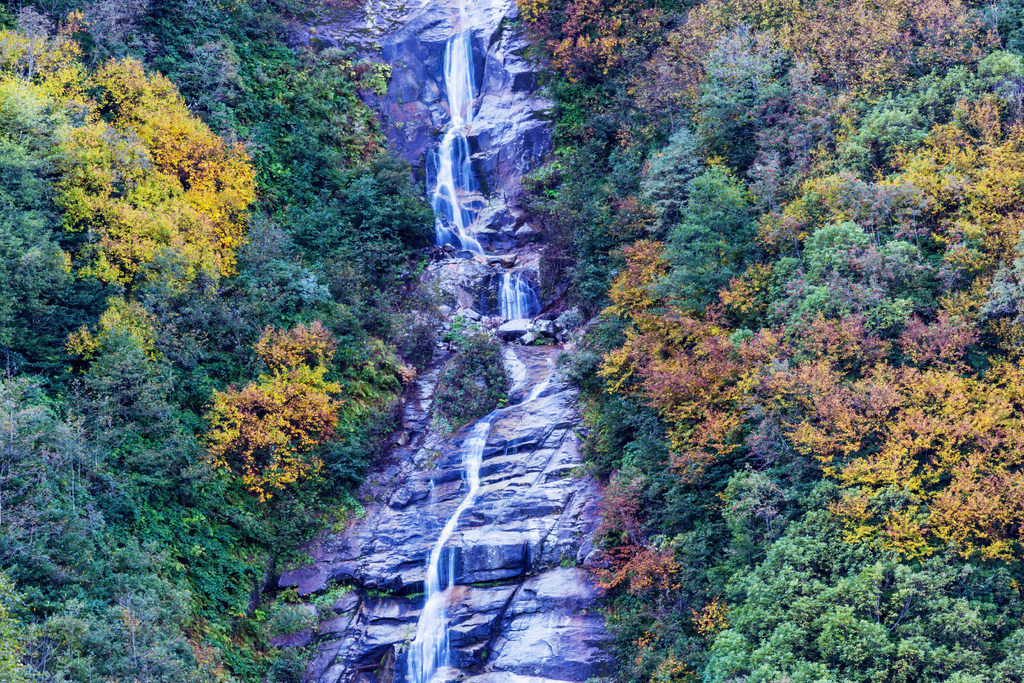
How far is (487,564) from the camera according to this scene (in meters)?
23.7

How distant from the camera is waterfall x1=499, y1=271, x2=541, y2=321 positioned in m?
33.7

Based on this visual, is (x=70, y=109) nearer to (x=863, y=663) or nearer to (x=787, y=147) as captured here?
(x=787, y=147)

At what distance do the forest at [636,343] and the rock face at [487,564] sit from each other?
101 cm

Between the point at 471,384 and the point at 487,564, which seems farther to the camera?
the point at 471,384

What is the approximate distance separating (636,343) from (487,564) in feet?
26.3

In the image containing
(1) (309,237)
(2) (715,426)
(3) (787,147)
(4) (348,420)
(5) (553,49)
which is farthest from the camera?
(5) (553,49)

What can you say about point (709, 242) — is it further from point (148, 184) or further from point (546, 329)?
point (148, 184)

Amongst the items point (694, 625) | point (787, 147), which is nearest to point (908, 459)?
point (694, 625)

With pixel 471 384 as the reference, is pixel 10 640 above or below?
above

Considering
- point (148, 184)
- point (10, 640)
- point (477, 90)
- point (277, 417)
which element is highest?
point (477, 90)

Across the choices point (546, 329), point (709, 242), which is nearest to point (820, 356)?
point (709, 242)

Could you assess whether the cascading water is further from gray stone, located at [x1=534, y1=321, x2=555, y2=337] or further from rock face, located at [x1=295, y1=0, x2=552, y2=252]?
rock face, located at [x1=295, y1=0, x2=552, y2=252]

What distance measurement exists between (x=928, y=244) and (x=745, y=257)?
491cm

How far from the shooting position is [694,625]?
63.9 feet
